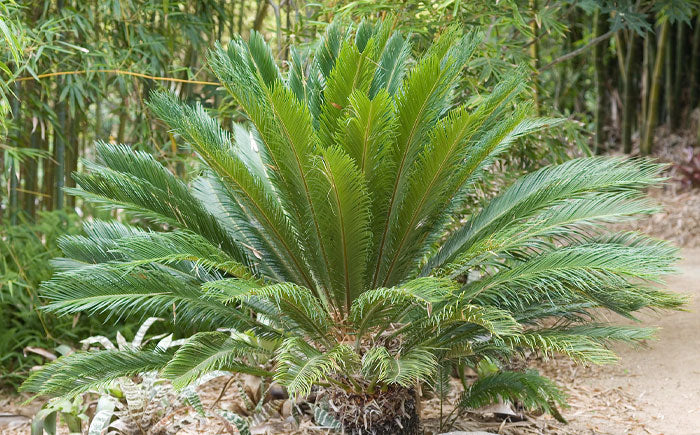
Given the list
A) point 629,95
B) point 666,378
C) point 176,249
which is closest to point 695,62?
point 629,95

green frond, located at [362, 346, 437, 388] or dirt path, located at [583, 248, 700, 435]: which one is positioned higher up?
green frond, located at [362, 346, 437, 388]

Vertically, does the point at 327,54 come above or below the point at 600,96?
above

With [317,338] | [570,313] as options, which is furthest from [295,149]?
[570,313]

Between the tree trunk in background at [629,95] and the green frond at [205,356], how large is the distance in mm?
6746

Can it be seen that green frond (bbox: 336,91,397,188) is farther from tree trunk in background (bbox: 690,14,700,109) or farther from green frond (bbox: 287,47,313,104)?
tree trunk in background (bbox: 690,14,700,109)

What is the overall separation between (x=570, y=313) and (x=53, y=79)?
353cm

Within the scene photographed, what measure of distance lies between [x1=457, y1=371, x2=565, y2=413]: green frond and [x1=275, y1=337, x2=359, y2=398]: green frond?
64 cm

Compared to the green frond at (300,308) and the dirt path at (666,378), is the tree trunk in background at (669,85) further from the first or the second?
the green frond at (300,308)

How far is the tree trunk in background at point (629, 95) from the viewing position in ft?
27.1

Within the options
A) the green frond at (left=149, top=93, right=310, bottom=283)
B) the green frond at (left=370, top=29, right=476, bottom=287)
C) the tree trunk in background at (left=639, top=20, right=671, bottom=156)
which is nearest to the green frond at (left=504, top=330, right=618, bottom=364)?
the green frond at (left=370, top=29, right=476, bottom=287)

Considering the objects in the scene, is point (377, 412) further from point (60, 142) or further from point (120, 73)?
point (60, 142)

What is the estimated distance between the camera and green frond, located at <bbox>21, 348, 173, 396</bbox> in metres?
2.65

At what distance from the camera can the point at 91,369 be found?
2.72 meters

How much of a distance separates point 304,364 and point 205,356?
371 millimetres
